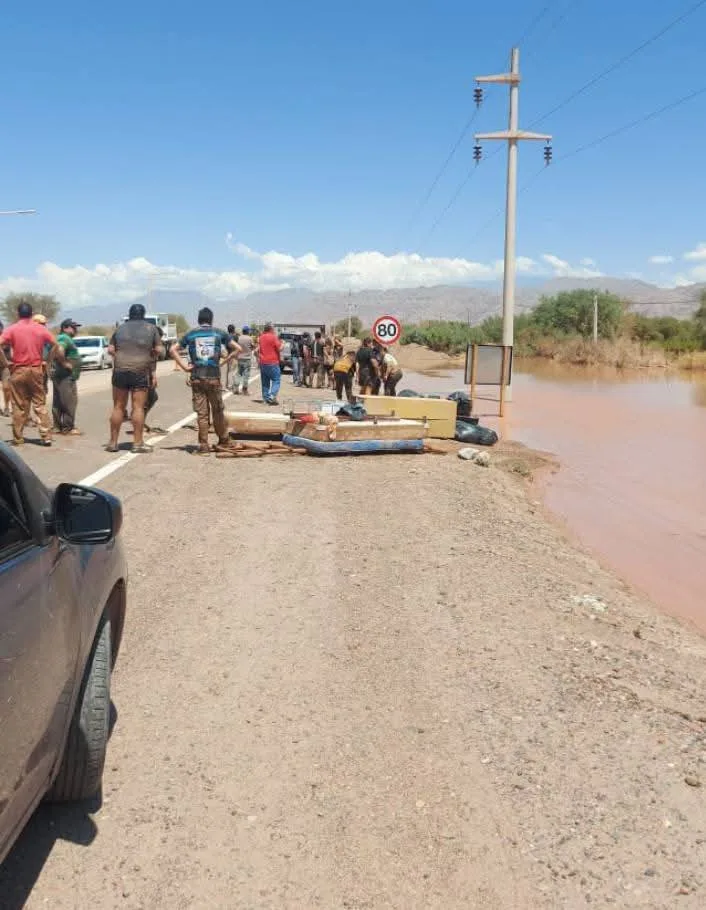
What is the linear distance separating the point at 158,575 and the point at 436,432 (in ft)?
28.1

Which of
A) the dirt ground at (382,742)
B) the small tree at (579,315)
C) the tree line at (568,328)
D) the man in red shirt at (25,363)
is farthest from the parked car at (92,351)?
the small tree at (579,315)

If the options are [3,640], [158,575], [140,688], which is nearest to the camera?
[3,640]

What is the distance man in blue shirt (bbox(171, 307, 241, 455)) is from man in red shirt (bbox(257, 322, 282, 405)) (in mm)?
6618

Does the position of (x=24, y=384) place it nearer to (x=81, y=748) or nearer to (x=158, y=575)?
(x=158, y=575)

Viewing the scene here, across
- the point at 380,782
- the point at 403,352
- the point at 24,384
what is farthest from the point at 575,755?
the point at 403,352

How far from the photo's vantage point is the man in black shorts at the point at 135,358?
11398 mm

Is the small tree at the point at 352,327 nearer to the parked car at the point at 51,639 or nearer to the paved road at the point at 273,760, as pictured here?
the paved road at the point at 273,760

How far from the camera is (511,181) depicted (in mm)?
26016

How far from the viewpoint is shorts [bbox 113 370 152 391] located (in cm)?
1145

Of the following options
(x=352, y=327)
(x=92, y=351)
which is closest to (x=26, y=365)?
(x=92, y=351)

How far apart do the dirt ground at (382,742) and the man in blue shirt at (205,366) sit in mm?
4572

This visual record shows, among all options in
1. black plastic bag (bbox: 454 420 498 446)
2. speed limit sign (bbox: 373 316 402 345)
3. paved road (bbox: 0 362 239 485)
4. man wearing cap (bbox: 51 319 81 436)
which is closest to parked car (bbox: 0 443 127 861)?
paved road (bbox: 0 362 239 485)

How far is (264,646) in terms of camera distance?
494 cm

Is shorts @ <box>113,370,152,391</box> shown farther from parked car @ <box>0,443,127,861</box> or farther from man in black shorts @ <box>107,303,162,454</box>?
parked car @ <box>0,443,127,861</box>
